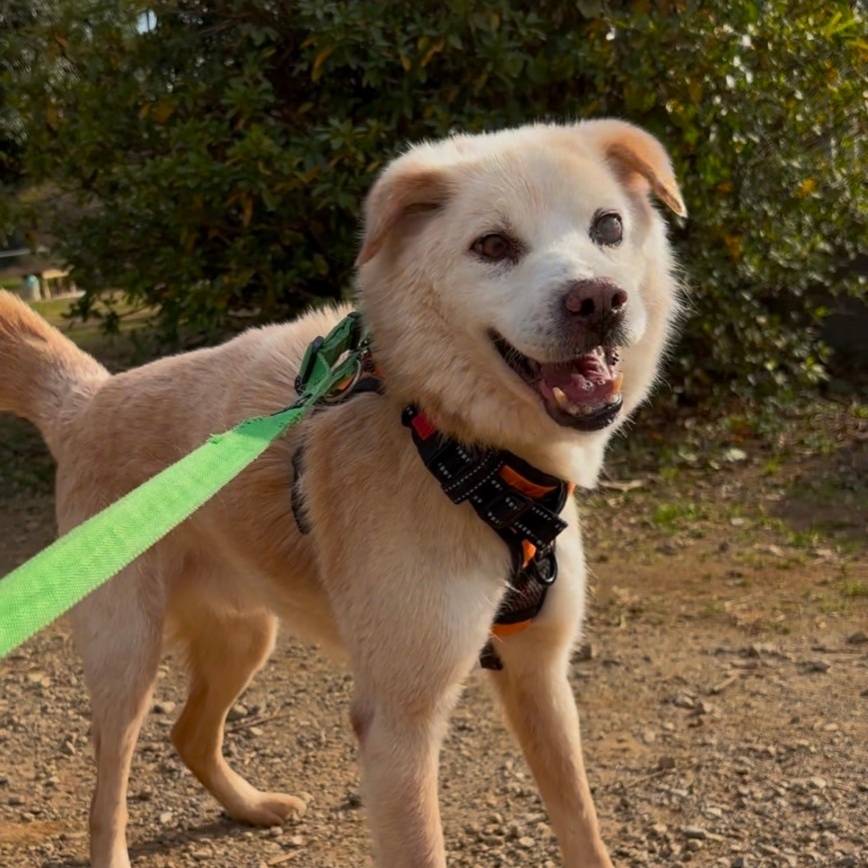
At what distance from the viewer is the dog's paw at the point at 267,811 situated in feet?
11.1

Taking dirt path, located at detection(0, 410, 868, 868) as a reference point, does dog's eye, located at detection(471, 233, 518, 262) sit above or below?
above

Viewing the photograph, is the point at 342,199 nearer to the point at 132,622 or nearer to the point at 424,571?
the point at 132,622

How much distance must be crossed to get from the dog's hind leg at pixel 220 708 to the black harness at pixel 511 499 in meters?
1.11

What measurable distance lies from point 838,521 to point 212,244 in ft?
12.6

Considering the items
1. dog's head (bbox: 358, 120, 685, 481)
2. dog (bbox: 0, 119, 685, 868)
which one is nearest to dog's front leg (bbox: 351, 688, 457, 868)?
dog (bbox: 0, 119, 685, 868)

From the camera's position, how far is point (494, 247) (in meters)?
2.39

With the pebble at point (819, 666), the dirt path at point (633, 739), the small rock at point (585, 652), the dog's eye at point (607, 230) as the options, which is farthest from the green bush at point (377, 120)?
the dog's eye at point (607, 230)

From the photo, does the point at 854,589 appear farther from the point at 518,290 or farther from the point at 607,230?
the point at 518,290

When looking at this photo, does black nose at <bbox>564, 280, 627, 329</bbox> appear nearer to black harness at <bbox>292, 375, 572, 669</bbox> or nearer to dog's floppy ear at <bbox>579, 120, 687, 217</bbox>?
black harness at <bbox>292, 375, 572, 669</bbox>

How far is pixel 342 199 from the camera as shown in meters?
5.86

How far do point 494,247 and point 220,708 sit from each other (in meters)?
1.81

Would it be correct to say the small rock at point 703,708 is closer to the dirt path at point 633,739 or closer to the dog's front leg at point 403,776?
the dirt path at point 633,739

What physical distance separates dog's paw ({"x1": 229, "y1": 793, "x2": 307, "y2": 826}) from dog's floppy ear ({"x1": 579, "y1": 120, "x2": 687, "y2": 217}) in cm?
209

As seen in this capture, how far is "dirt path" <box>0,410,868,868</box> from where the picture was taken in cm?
316
